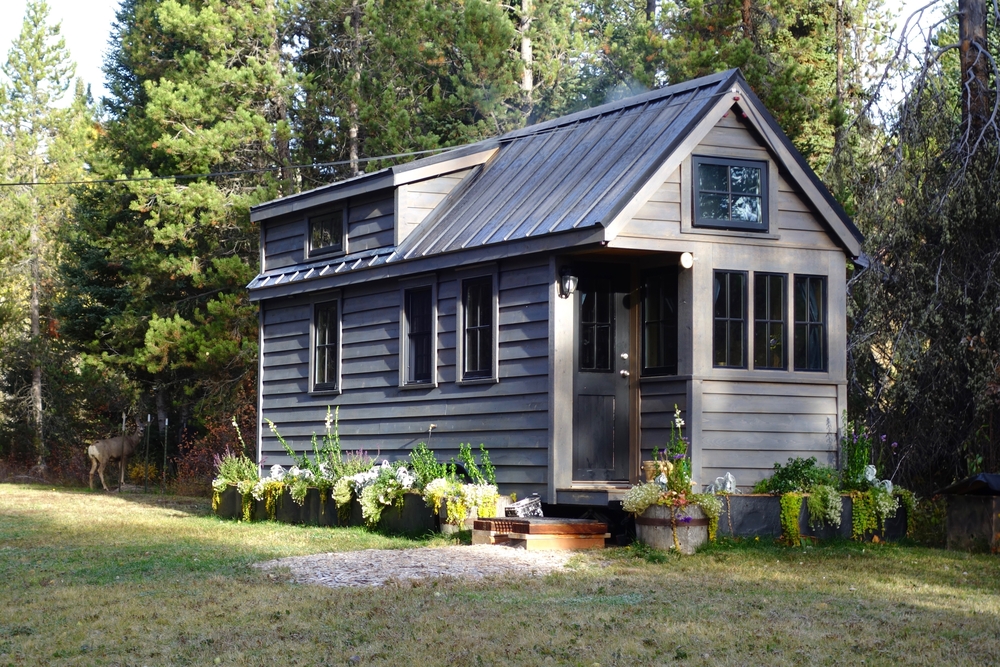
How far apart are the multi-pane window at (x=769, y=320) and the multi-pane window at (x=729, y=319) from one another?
0.16 metres

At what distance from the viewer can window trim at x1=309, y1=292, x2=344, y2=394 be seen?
1827cm

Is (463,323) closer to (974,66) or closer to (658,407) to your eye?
(658,407)

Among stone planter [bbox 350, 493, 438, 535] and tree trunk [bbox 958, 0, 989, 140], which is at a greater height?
tree trunk [bbox 958, 0, 989, 140]

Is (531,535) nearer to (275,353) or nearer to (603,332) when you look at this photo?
(603,332)

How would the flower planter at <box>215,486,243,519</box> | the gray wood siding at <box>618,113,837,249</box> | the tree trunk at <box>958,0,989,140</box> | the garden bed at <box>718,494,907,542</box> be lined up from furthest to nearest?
the flower planter at <box>215,486,243,519</box>, the tree trunk at <box>958,0,989,140</box>, the gray wood siding at <box>618,113,837,249</box>, the garden bed at <box>718,494,907,542</box>

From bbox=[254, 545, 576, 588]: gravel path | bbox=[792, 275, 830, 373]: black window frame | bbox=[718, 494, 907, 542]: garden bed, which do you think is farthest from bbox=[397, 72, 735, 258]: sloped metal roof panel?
bbox=[254, 545, 576, 588]: gravel path

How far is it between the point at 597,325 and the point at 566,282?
0.78m

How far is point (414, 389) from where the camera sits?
1670 cm

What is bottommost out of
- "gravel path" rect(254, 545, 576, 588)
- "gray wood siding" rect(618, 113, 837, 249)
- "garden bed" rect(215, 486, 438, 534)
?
"gravel path" rect(254, 545, 576, 588)

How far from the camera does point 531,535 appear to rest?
1310 cm

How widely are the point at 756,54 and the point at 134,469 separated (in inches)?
689

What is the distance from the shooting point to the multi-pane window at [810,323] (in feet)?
48.4

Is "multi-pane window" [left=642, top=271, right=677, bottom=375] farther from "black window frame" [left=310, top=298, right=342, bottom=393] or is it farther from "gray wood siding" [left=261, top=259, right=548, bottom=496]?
"black window frame" [left=310, top=298, right=342, bottom=393]

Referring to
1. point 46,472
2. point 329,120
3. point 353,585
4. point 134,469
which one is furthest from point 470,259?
point 46,472
